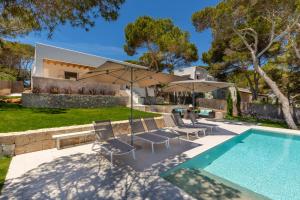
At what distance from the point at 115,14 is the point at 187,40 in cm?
2200

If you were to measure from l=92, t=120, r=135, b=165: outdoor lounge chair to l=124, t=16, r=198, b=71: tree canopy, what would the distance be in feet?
62.5

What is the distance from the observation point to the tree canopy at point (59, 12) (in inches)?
198

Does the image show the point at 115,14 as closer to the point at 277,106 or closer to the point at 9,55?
the point at 277,106

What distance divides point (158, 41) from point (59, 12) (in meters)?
19.0

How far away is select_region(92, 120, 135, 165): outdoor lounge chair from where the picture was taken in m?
5.32

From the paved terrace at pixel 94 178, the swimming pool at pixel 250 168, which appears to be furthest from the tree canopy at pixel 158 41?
the paved terrace at pixel 94 178

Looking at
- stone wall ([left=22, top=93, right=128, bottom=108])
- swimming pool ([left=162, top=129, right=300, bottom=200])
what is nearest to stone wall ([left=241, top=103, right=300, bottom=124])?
swimming pool ([left=162, top=129, right=300, bottom=200])

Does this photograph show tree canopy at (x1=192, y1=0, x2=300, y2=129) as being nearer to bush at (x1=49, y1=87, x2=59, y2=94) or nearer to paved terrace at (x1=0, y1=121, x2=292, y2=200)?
paved terrace at (x1=0, y1=121, x2=292, y2=200)

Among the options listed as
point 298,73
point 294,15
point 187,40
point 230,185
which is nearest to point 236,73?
point 298,73

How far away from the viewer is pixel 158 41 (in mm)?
23203

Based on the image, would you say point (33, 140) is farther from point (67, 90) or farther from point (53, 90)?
point (67, 90)

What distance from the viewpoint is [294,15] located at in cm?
1278

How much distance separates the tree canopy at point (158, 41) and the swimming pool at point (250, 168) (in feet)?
59.4

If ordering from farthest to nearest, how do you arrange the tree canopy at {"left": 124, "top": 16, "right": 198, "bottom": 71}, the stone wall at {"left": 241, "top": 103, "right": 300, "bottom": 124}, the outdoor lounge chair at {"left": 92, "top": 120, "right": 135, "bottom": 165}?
the tree canopy at {"left": 124, "top": 16, "right": 198, "bottom": 71}
the stone wall at {"left": 241, "top": 103, "right": 300, "bottom": 124}
the outdoor lounge chair at {"left": 92, "top": 120, "right": 135, "bottom": 165}
